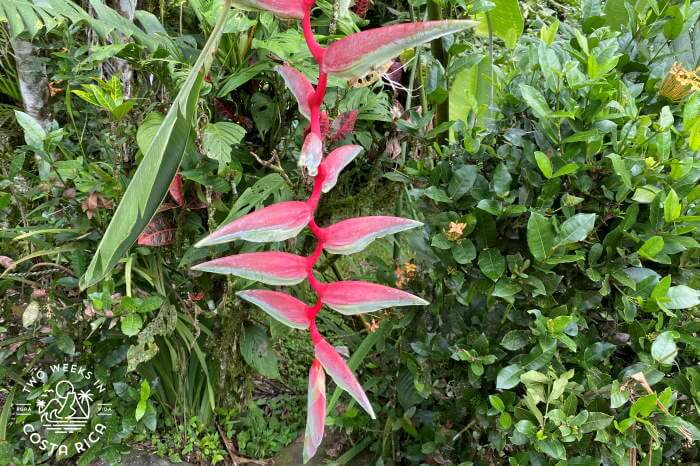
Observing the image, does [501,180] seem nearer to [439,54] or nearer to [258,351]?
[439,54]

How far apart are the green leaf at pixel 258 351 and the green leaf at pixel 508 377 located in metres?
0.61

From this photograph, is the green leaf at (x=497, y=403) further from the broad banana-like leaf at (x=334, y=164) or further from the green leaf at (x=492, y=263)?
the broad banana-like leaf at (x=334, y=164)

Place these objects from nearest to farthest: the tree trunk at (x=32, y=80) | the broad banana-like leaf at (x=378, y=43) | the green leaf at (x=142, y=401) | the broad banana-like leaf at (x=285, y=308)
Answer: the broad banana-like leaf at (x=378, y=43)
the broad banana-like leaf at (x=285, y=308)
the green leaf at (x=142, y=401)
the tree trunk at (x=32, y=80)

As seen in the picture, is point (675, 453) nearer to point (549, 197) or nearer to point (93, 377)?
point (549, 197)

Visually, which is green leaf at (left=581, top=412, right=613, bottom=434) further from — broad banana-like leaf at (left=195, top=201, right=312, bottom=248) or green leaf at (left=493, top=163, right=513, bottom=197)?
broad banana-like leaf at (left=195, top=201, right=312, bottom=248)

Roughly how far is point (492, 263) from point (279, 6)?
1.81ft

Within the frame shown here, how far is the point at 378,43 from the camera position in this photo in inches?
10.8

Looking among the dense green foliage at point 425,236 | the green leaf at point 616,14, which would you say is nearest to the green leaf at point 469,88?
the dense green foliage at point 425,236

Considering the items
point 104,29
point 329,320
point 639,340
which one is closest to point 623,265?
point 639,340

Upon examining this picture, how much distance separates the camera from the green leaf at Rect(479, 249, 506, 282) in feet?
2.42

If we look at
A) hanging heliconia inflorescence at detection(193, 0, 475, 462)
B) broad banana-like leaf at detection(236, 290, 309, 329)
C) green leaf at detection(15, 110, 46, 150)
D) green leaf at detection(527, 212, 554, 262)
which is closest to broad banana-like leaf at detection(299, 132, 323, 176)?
hanging heliconia inflorescence at detection(193, 0, 475, 462)

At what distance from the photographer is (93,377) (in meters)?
1.20

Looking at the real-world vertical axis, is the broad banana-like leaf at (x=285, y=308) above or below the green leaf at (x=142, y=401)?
above

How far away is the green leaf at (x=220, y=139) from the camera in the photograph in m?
0.89
